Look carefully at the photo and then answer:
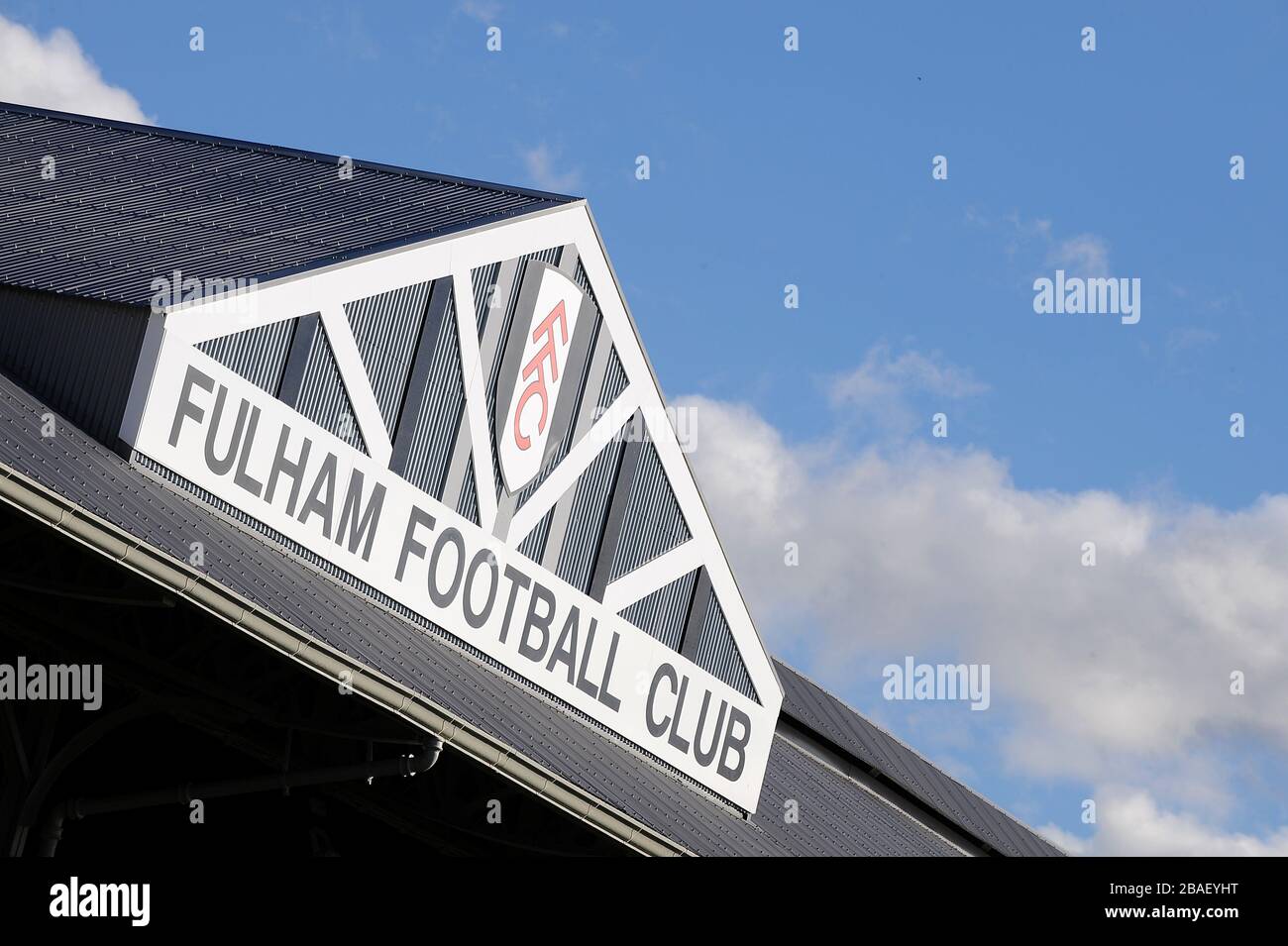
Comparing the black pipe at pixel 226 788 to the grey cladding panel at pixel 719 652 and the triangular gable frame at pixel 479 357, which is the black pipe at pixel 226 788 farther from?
the grey cladding panel at pixel 719 652

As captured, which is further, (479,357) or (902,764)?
(902,764)

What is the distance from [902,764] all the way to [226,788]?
25.7m

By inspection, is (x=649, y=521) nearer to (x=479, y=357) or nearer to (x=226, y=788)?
(x=479, y=357)

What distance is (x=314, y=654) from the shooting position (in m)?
17.8

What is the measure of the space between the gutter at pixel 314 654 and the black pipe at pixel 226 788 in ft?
1.82

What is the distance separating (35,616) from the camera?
61.8 ft

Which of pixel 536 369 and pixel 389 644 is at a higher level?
pixel 536 369

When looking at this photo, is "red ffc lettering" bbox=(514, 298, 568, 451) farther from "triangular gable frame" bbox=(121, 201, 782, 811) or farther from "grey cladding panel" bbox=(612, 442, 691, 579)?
"grey cladding panel" bbox=(612, 442, 691, 579)

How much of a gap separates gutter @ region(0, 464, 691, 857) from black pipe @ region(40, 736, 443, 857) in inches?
21.8

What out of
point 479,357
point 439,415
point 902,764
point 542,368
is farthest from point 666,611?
point 902,764
